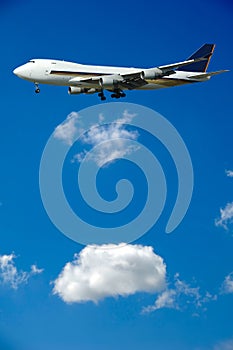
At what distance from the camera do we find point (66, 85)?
79812mm

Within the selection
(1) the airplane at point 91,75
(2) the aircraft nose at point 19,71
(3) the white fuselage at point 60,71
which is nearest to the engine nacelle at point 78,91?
(1) the airplane at point 91,75

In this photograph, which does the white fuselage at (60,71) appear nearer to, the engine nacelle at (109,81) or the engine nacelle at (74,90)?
the engine nacelle at (109,81)

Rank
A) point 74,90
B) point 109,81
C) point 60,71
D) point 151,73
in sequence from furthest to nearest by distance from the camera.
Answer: point 74,90 < point 60,71 < point 151,73 < point 109,81

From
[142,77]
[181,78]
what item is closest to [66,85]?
[142,77]

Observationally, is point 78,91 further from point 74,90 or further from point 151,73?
point 151,73

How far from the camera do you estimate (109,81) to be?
77625mm

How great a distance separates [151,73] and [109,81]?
5364mm

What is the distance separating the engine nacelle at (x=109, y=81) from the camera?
254ft

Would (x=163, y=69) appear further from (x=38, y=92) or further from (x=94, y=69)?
(x=38, y=92)

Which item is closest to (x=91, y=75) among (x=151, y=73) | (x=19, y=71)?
(x=151, y=73)

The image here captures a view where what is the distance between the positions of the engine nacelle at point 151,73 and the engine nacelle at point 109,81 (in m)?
3.14

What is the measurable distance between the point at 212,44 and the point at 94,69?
19.9m

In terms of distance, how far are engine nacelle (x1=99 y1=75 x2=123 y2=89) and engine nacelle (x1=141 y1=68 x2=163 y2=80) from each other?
314cm

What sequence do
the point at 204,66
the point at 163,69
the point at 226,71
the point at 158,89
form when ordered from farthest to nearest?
the point at 204,66 → the point at 158,89 → the point at 163,69 → the point at 226,71
